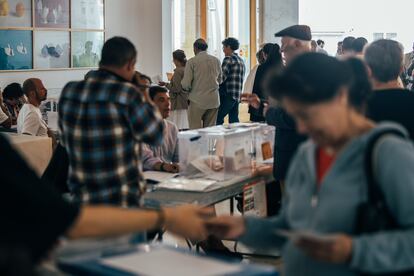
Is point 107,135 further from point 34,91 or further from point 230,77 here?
point 230,77

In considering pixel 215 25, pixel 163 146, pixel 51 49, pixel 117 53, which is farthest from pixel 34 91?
pixel 215 25

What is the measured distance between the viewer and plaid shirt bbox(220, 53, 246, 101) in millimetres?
9859

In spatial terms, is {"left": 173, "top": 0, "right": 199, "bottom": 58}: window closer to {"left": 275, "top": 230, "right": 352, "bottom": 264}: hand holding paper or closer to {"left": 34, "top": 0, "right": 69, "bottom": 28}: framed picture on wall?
{"left": 34, "top": 0, "right": 69, "bottom": 28}: framed picture on wall

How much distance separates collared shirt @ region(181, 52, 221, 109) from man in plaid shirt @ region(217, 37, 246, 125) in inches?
14.5

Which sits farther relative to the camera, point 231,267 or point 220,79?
point 220,79

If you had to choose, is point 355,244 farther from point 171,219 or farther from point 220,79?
point 220,79

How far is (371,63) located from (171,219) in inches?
71.8

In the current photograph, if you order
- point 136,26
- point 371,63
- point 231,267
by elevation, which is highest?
point 136,26

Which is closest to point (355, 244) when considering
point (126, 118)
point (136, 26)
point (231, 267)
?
point (231, 267)

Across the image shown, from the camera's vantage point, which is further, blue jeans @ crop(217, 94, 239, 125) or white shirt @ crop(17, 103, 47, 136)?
blue jeans @ crop(217, 94, 239, 125)

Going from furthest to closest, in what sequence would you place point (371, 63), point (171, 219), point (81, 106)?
point (371, 63) → point (81, 106) → point (171, 219)

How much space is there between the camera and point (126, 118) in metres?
3.09

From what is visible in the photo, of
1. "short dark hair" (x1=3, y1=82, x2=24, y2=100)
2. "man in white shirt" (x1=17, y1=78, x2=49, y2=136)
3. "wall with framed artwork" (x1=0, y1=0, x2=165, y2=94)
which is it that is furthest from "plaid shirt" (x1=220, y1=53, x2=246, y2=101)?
"man in white shirt" (x1=17, y1=78, x2=49, y2=136)

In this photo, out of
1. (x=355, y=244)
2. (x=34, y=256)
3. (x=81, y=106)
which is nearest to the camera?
(x=34, y=256)
